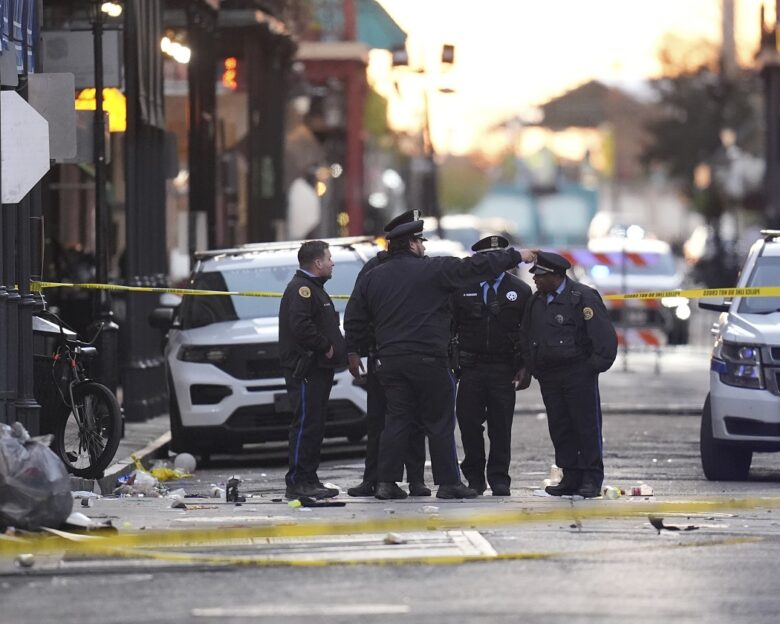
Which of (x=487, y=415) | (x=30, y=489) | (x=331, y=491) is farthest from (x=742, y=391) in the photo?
(x=30, y=489)

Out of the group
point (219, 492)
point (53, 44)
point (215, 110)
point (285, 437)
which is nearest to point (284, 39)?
point (215, 110)

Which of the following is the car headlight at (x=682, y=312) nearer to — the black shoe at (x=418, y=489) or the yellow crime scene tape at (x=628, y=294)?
the yellow crime scene tape at (x=628, y=294)

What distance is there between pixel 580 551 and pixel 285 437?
653 centimetres

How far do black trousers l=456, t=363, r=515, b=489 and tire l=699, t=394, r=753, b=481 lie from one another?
185 centimetres

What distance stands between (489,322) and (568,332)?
535 millimetres

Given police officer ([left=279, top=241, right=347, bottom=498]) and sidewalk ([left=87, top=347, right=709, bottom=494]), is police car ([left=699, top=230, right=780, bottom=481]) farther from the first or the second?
sidewalk ([left=87, top=347, right=709, bottom=494])

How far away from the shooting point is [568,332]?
541 inches

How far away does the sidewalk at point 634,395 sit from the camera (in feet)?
56.7

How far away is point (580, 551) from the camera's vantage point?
10.7 m

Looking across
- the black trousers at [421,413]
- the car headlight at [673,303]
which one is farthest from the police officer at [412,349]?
the car headlight at [673,303]

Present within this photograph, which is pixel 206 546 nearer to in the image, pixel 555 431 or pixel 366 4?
pixel 555 431

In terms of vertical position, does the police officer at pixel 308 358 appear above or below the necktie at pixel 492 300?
below

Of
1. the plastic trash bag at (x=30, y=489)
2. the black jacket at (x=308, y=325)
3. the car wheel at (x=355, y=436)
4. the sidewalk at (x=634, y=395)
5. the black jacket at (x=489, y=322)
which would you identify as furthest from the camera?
the car wheel at (x=355, y=436)

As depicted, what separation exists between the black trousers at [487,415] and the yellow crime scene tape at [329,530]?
110 cm
